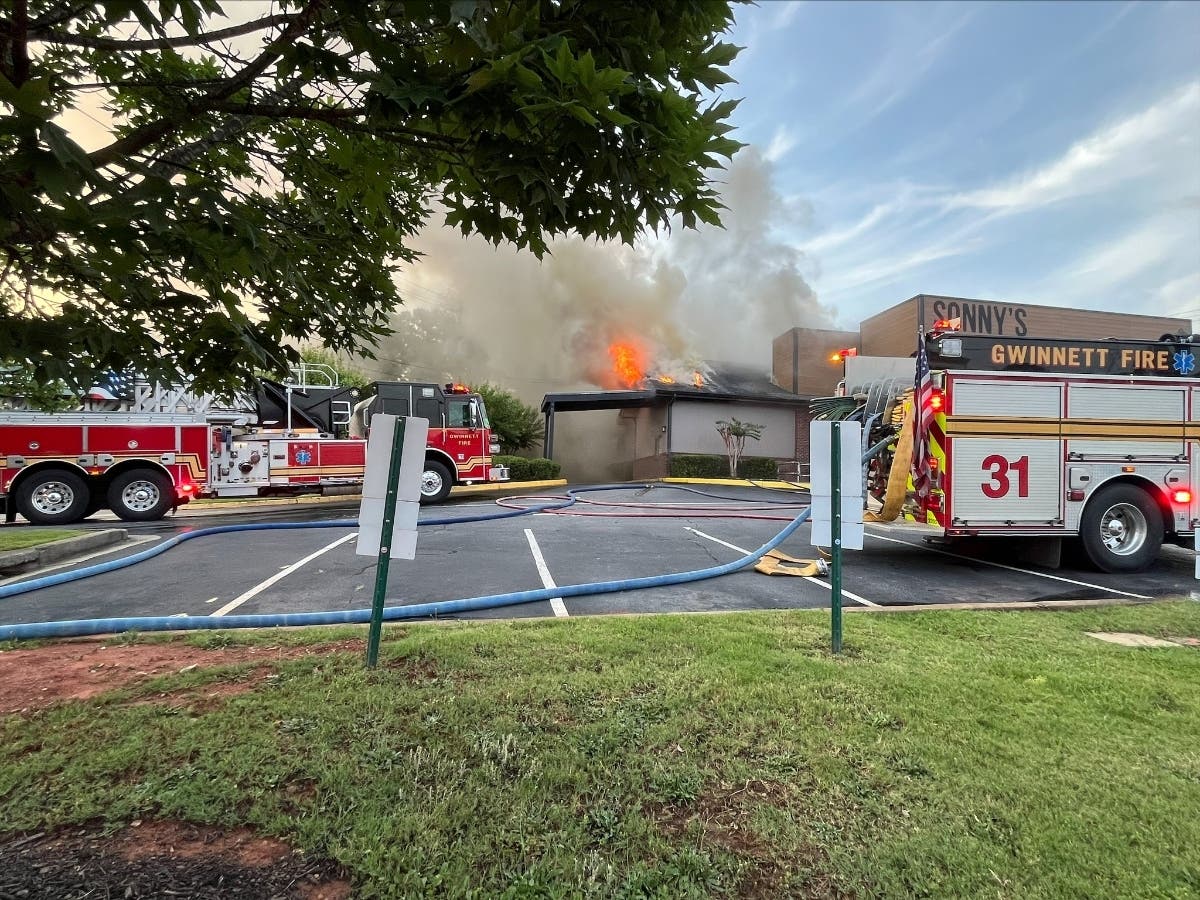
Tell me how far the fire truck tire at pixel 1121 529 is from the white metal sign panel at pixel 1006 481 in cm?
45

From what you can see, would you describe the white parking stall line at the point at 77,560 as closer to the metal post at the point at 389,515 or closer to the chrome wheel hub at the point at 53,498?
the chrome wheel hub at the point at 53,498

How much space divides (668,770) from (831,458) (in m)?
2.25

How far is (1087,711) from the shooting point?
289 cm

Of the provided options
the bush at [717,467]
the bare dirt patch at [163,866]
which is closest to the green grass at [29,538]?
the bare dirt patch at [163,866]

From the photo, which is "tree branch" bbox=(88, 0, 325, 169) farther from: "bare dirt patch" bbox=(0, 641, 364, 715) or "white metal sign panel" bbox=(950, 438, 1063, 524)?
"white metal sign panel" bbox=(950, 438, 1063, 524)

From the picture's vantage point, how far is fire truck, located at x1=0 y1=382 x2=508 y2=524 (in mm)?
10234

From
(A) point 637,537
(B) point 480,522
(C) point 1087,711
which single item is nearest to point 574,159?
(C) point 1087,711

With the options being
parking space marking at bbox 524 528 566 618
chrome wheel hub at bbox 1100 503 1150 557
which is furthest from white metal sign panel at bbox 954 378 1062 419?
parking space marking at bbox 524 528 566 618

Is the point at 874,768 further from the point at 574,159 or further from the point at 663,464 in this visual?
the point at 663,464

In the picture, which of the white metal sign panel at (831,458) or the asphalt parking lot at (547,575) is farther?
the asphalt parking lot at (547,575)

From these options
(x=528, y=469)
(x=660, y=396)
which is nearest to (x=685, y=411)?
(x=660, y=396)

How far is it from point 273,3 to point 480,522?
8.43m

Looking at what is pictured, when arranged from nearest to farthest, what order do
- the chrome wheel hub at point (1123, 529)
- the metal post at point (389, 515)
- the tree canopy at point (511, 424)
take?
1. the metal post at point (389, 515)
2. the chrome wheel hub at point (1123, 529)
3. the tree canopy at point (511, 424)

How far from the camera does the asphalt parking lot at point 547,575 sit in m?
4.99
